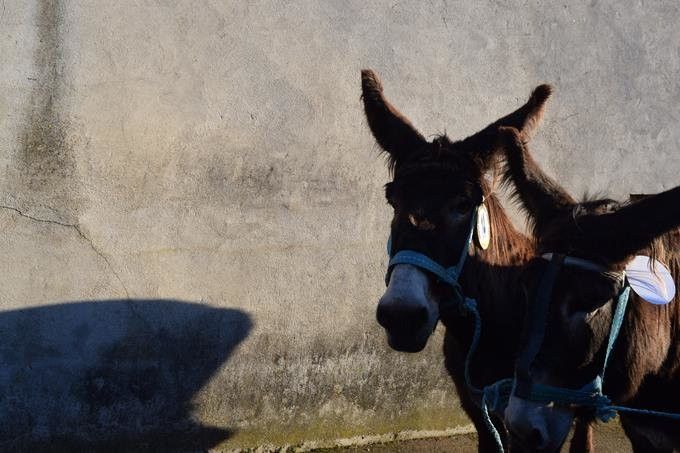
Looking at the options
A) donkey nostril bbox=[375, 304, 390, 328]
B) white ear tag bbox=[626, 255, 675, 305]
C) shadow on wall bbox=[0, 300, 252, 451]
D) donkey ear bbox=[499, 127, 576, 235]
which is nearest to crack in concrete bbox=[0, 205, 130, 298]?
shadow on wall bbox=[0, 300, 252, 451]

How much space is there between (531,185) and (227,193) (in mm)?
2063

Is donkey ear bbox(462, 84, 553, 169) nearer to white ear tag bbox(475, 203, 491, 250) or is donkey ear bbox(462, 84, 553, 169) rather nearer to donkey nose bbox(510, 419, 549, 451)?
white ear tag bbox(475, 203, 491, 250)

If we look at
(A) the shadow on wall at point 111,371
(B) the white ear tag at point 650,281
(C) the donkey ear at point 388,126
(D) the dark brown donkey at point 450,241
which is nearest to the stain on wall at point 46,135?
(A) the shadow on wall at point 111,371

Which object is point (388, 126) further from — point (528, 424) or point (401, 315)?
point (528, 424)

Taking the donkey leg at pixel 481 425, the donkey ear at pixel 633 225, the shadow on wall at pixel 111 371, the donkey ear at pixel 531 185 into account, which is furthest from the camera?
the shadow on wall at pixel 111 371

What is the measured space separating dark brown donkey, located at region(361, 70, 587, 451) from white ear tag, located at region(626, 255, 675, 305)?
72 cm

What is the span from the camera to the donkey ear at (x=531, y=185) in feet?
9.75

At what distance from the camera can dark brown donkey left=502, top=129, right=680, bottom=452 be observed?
100 inches

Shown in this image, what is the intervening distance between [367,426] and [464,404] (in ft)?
4.24

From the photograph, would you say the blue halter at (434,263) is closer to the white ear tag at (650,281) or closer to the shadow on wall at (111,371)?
the white ear tag at (650,281)

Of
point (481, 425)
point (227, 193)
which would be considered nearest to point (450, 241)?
point (481, 425)

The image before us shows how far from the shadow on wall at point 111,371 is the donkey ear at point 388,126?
161cm

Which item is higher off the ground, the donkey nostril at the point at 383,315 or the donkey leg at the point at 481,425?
the donkey nostril at the point at 383,315

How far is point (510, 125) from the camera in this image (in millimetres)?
3357
